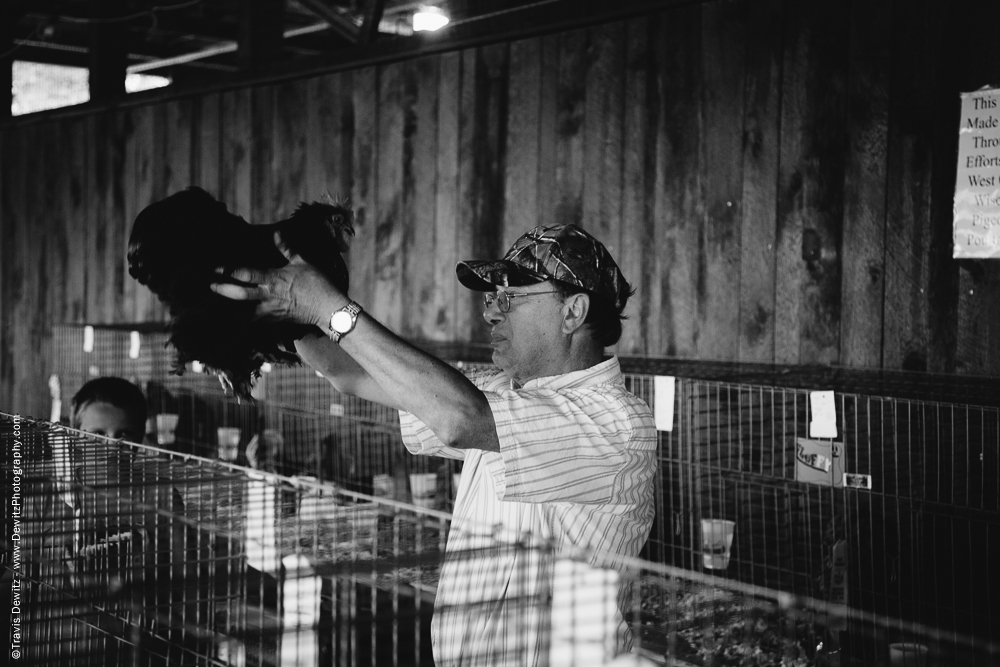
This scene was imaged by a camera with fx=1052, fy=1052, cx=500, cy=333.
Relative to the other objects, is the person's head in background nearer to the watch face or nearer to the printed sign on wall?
the watch face

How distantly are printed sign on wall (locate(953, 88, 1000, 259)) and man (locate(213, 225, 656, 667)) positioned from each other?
159 cm

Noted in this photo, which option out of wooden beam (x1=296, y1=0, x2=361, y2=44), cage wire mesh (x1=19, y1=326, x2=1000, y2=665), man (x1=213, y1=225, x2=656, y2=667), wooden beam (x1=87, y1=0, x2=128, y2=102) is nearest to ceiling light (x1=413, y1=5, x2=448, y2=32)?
wooden beam (x1=296, y1=0, x2=361, y2=44)

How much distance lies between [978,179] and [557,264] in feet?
6.06

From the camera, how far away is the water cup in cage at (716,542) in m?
3.75

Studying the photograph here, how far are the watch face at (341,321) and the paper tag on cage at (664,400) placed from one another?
2278mm

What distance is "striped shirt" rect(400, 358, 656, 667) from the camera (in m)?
1.83

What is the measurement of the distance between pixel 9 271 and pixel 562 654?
24.6 feet

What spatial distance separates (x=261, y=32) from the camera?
5.96 meters

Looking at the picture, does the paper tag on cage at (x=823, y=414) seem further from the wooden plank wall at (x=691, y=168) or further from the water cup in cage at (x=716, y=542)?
the water cup in cage at (x=716, y=542)

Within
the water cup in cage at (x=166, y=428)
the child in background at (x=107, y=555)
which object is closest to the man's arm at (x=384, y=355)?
the child in background at (x=107, y=555)

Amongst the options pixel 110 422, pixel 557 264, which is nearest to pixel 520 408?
pixel 557 264

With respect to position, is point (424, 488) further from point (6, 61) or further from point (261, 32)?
point (6, 61)

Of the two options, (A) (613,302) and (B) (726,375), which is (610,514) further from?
(B) (726,375)

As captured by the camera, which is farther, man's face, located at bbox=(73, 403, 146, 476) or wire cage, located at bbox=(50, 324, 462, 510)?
wire cage, located at bbox=(50, 324, 462, 510)
